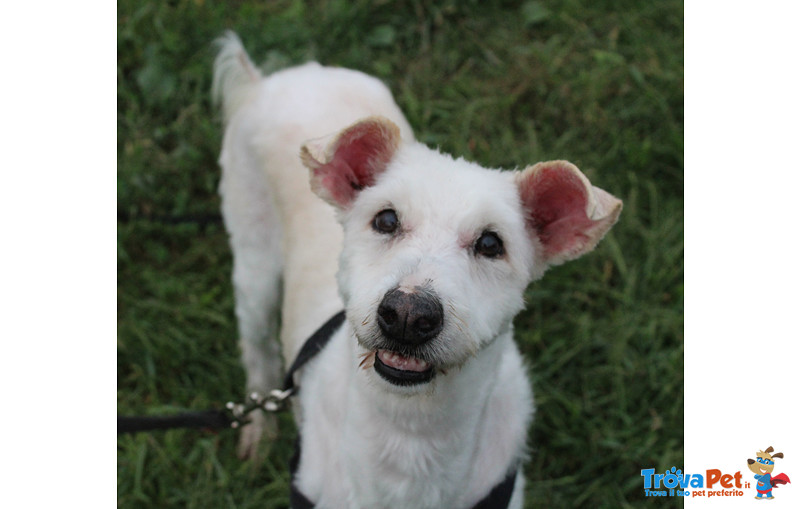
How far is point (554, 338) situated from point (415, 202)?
275cm

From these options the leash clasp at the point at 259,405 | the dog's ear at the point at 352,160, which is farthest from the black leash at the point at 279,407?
the dog's ear at the point at 352,160

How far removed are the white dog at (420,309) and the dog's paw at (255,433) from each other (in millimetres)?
948

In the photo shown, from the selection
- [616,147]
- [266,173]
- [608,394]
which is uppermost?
[616,147]

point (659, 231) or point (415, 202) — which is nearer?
point (415, 202)

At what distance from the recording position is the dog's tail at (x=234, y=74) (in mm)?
4301

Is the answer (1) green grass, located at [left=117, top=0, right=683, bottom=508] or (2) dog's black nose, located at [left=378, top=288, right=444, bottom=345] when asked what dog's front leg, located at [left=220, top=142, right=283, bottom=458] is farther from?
(2) dog's black nose, located at [left=378, top=288, right=444, bottom=345]

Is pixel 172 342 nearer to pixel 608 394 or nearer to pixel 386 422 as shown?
pixel 386 422

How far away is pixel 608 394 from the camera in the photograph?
4543 mm

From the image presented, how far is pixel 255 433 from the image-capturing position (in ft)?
14.1

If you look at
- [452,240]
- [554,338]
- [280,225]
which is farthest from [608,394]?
[452,240]

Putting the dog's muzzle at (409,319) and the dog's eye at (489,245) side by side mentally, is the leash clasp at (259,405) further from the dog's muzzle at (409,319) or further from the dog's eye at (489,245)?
the dog's eye at (489,245)

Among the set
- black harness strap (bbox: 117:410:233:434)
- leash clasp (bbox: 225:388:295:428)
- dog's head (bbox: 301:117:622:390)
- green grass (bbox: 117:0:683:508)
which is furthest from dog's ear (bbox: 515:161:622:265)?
green grass (bbox: 117:0:683:508)
